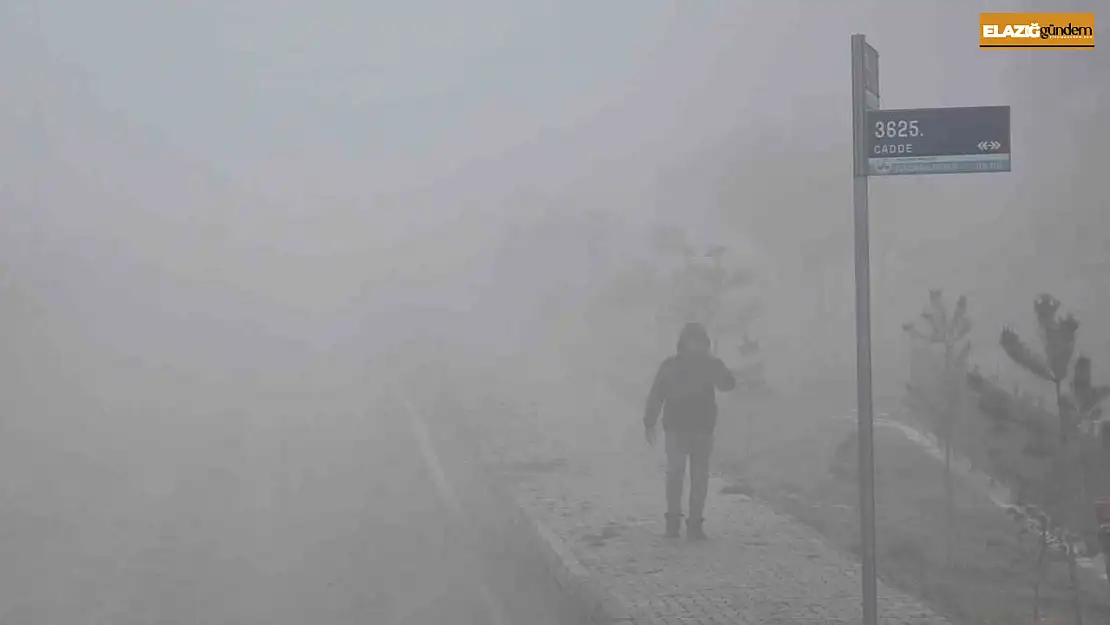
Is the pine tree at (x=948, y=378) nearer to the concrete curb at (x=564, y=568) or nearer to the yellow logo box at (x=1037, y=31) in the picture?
the yellow logo box at (x=1037, y=31)

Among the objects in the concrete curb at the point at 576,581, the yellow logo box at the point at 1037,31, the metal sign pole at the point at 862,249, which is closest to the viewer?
the metal sign pole at the point at 862,249

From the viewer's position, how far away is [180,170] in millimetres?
66938

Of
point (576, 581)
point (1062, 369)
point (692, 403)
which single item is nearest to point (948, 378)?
point (692, 403)

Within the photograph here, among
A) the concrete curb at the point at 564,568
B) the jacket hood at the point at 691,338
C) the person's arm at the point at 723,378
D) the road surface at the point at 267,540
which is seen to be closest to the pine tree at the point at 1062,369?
the person's arm at the point at 723,378

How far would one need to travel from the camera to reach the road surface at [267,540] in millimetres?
6340

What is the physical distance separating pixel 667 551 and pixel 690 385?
1.04 m

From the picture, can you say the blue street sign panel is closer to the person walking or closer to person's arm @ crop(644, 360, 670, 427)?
the person walking

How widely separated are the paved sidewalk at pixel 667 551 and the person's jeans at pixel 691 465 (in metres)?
0.26

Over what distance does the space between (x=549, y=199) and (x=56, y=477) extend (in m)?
22.1

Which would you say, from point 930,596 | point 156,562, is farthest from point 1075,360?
point 156,562

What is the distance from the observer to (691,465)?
7.66 m

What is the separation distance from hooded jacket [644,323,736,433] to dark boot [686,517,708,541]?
0.60 meters

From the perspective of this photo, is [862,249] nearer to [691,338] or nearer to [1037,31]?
[691,338]


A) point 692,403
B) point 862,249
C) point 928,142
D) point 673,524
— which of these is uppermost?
point 928,142
